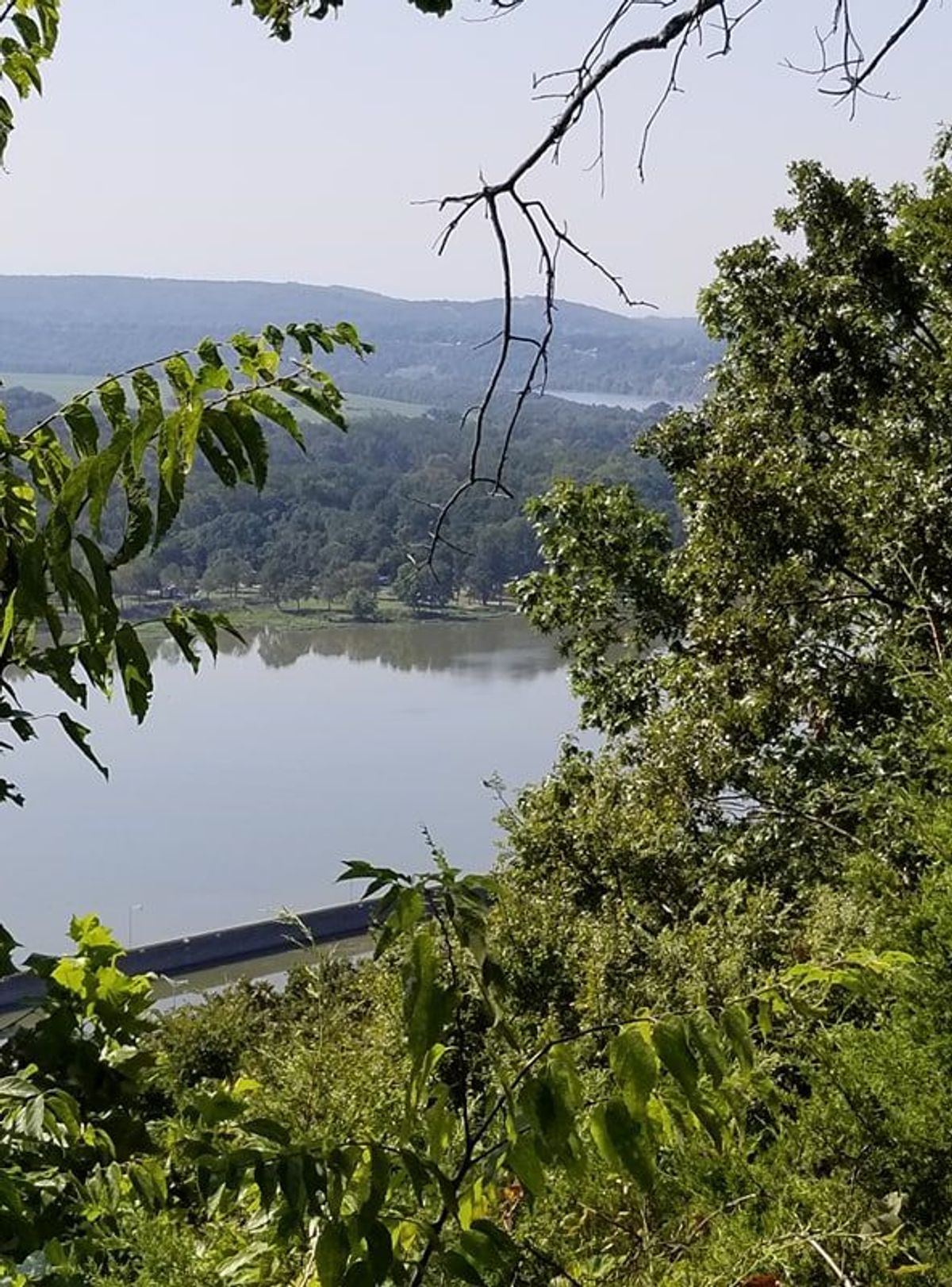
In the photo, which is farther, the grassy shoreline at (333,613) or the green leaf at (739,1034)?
the grassy shoreline at (333,613)

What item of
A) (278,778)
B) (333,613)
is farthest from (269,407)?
(333,613)

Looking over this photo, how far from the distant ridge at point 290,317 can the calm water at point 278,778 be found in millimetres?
35866

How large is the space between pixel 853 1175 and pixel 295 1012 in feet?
10.3

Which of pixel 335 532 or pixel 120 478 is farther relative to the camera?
pixel 335 532

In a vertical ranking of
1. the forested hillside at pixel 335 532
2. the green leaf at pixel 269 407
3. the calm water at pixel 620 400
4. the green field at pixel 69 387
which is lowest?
the forested hillside at pixel 335 532

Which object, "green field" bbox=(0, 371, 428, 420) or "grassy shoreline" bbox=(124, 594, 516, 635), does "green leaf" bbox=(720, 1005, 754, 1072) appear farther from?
"green field" bbox=(0, 371, 428, 420)

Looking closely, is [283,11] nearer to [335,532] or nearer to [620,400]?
[335,532]

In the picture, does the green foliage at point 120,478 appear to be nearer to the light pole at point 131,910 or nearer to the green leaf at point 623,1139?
the green leaf at point 623,1139

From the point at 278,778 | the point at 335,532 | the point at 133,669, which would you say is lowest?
the point at 278,778

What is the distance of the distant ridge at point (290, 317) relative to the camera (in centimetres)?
8181

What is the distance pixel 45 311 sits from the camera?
359ft

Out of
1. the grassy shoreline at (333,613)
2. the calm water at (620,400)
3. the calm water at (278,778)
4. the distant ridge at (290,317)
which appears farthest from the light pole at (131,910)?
the calm water at (620,400)

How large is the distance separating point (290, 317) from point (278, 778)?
4729 cm

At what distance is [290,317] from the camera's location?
6812 cm
